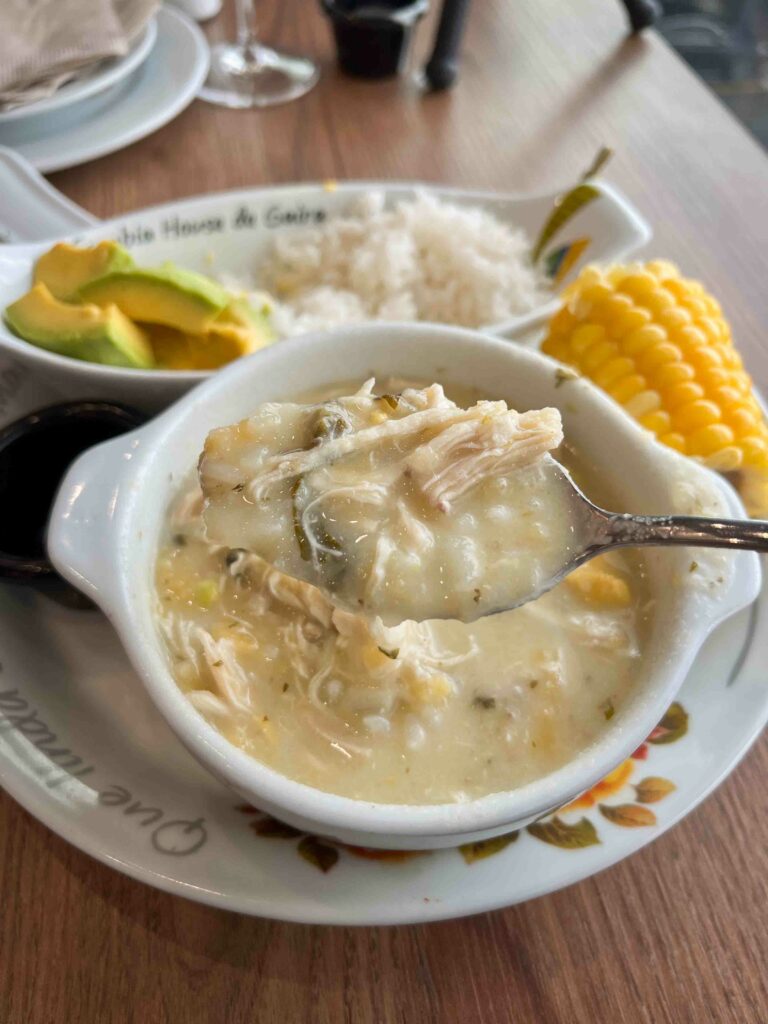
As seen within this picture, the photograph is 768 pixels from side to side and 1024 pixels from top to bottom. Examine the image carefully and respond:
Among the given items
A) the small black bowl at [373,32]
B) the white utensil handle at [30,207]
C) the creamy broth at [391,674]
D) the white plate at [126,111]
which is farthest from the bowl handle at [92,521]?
the small black bowl at [373,32]

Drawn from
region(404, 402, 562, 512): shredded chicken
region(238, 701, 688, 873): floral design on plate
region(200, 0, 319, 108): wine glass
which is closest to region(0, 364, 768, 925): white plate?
region(238, 701, 688, 873): floral design on plate

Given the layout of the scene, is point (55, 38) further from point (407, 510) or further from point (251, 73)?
point (407, 510)

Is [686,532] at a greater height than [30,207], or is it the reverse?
[686,532]

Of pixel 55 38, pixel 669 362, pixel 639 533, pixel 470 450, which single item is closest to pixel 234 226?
pixel 55 38

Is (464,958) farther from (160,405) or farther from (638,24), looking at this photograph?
(638,24)

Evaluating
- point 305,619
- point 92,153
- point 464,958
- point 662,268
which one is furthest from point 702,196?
point 464,958

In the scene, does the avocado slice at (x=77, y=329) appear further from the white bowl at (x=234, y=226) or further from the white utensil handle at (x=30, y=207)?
the white utensil handle at (x=30, y=207)

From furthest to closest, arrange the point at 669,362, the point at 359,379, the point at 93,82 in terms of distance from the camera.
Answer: the point at 93,82 → the point at 669,362 → the point at 359,379
